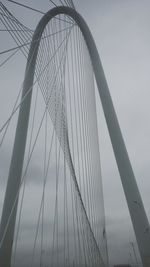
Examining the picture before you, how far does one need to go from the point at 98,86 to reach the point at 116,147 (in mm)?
3224

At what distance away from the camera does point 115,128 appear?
11.5 m

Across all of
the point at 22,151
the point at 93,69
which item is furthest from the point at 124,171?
the point at 93,69

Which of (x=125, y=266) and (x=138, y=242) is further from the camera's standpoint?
(x=125, y=266)

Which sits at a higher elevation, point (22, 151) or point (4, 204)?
point (22, 151)

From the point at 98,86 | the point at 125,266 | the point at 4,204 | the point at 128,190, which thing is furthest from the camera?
the point at 125,266

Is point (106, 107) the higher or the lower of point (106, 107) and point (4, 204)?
the higher

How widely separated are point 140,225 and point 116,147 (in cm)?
295

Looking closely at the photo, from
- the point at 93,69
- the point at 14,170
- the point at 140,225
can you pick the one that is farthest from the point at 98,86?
the point at 140,225

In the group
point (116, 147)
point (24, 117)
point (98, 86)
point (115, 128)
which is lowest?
point (116, 147)

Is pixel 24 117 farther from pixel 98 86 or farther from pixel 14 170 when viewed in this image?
pixel 98 86

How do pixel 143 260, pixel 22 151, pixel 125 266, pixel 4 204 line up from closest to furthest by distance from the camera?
pixel 143 260
pixel 4 204
pixel 22 151
pixel 125 266

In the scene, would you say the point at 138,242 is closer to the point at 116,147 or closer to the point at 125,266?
the point at 116,147

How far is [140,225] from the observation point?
9531mm

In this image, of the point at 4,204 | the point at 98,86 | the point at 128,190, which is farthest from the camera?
the point at 98,86
